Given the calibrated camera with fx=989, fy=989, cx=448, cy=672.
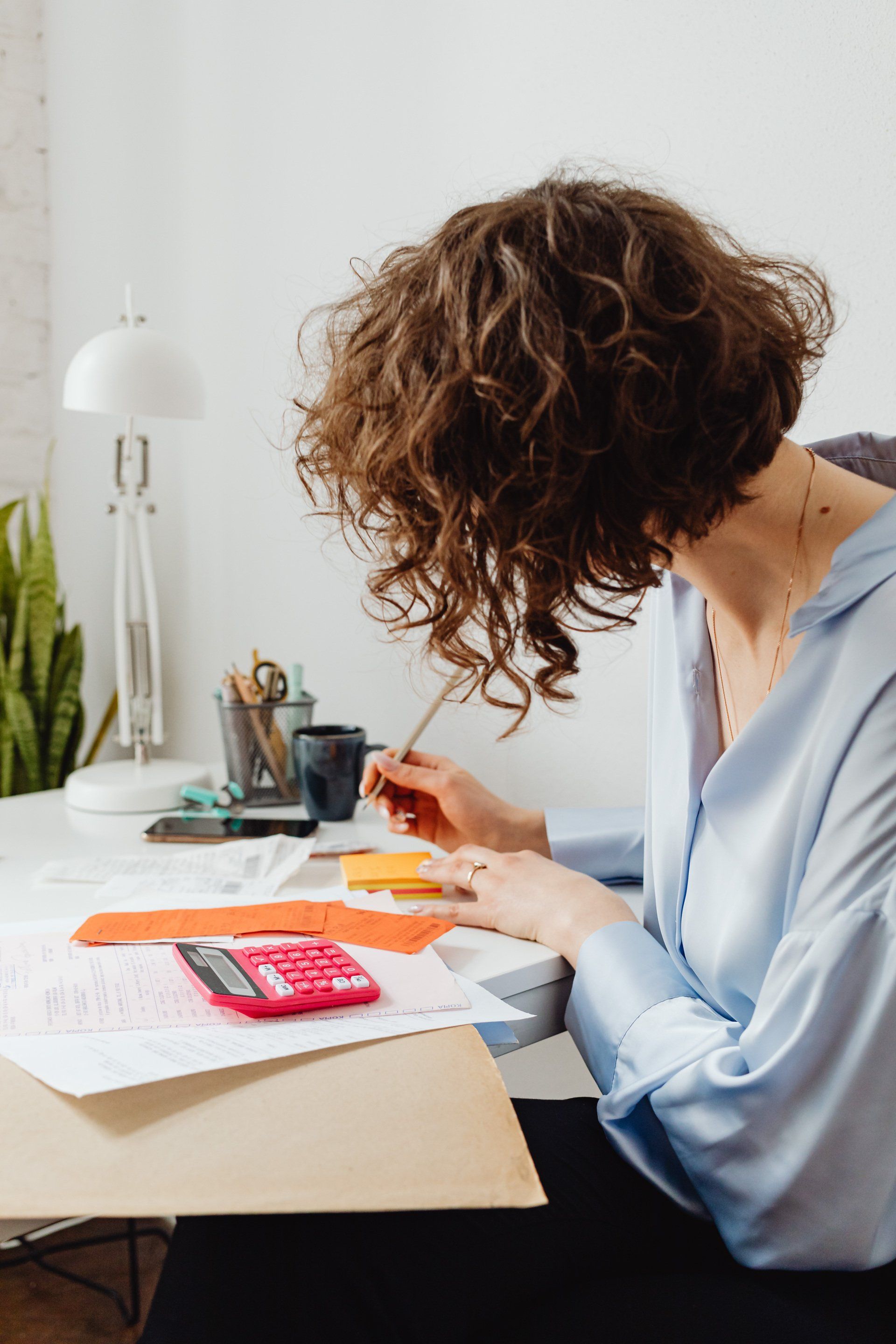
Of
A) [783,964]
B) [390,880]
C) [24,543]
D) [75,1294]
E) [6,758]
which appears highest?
[24,543]

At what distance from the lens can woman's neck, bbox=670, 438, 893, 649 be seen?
71cm

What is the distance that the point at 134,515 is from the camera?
4.90 feet

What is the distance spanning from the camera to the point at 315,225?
157cm

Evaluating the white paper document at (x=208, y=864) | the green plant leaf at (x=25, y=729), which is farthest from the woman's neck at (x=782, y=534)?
the green plant leaf at (x=25, y=729)

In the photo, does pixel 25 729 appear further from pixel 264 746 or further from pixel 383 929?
pixel 383 929

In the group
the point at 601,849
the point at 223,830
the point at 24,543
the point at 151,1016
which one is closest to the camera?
the point at 151,1016

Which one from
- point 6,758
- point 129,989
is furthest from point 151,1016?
point 6,758

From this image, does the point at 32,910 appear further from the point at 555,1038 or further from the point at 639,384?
the point at 555,1038

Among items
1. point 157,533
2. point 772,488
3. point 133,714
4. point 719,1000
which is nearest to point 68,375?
point 133,714

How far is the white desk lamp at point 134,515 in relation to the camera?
1.29 m

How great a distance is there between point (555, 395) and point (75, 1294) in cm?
155

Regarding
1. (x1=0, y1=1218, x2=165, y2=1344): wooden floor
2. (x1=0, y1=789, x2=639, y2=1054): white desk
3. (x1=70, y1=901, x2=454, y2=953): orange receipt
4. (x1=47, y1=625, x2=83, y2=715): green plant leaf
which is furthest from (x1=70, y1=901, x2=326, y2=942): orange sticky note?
(x1=47, y1=625, x2=83, y2=715): green plant leaf

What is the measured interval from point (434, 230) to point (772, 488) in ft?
0.97

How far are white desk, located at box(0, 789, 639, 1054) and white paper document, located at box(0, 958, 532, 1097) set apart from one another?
→ 0.11m
